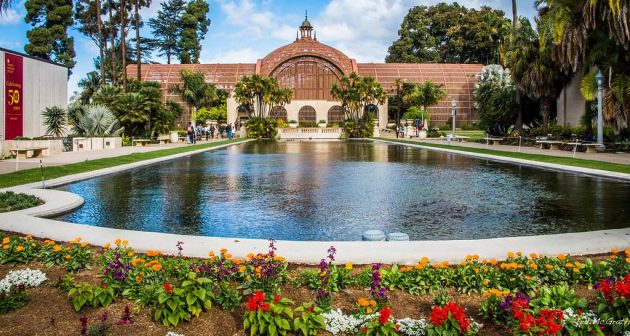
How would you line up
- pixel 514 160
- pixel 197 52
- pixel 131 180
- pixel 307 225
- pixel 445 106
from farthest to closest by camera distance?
1. pixel 197 52
2. pixel 445 106
3. pixel 514 160
4. pixel 131 180
5. pixel 307 225

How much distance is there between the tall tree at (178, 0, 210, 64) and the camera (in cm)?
9388

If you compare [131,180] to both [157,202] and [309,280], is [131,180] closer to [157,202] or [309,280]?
[157,202]

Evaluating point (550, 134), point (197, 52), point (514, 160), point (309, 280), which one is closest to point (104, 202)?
point (309, 280)

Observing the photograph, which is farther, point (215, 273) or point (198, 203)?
point (198, 203)

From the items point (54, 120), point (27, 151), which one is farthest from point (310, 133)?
point (27, 151)

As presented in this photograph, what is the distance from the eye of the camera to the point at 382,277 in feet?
18.0

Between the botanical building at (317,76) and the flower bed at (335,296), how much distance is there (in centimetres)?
7490

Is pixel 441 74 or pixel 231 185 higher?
pixel 441 74

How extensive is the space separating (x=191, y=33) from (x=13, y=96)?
66736mm

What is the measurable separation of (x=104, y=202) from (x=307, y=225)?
5285mm

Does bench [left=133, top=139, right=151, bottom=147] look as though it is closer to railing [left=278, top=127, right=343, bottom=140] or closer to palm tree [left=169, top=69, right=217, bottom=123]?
palm tree [left=169, top=69, right=217, bottom=123]

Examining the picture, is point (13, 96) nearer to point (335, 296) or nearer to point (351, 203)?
point (351, 203)

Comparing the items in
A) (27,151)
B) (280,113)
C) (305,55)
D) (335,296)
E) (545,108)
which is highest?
(305,55)

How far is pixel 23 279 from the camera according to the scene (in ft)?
18.4
